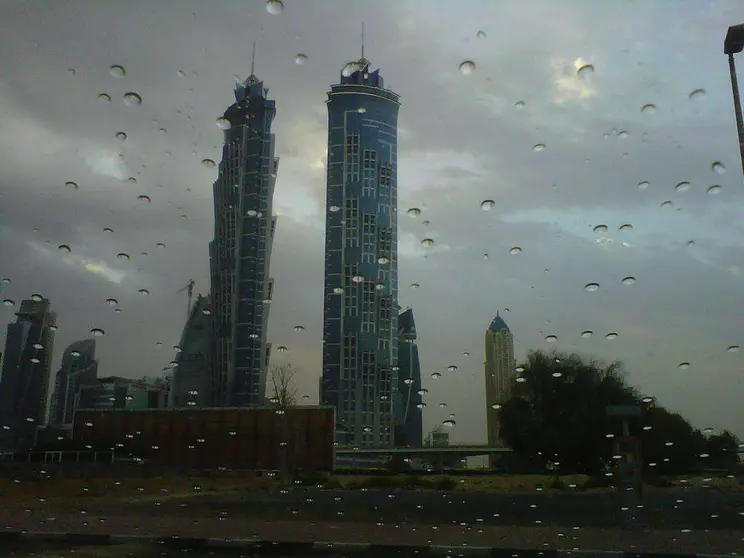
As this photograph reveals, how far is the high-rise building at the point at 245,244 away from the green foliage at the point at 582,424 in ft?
36.4

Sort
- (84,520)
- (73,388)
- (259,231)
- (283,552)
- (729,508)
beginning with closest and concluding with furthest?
(283,552), (84,520), (729,508), (259,231), (73,388)

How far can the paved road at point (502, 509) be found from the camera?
9703 mm

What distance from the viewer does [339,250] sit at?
21.6 metres

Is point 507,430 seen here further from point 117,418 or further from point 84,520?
point 117,418

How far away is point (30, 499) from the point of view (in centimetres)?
1455

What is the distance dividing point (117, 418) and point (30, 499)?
911 inches

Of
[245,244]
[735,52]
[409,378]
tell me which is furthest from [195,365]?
[735,52]

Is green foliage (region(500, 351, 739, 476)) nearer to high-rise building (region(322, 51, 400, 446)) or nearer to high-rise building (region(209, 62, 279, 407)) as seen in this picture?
high-rise building (region(322, 51, 400, 446))

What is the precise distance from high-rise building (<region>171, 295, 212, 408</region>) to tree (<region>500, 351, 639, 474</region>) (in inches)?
494

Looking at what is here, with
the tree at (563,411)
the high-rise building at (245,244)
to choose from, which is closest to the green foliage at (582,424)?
the tree at (563,411)

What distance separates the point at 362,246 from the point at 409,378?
21.6 feet

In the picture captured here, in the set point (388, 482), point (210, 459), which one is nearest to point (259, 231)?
point (388, 482)

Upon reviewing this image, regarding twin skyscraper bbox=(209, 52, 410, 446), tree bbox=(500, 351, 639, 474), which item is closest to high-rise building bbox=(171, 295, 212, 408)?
twin skyscraper bbox=(209, 52, 410, 446)

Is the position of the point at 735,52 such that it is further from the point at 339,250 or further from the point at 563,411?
the point at 563,411
